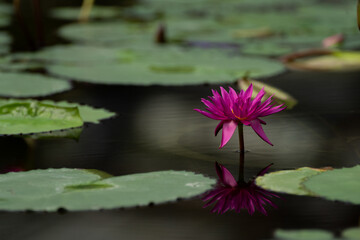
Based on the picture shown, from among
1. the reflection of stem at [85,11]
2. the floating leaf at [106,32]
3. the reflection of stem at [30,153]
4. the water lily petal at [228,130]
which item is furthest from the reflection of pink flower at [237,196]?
the reflection of stem at [85,11]

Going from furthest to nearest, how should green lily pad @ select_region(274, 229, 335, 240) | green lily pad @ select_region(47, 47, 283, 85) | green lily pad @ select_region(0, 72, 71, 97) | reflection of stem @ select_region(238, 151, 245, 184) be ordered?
green lily pad @ select_region(47, 47, 283, 85)
green lily pad @ select_region(0, 72, 71, 97)
reflection of stem @ select_region(238, 151, 245, 184)
green lily pad @ select_region(274, 229, 335, 240)

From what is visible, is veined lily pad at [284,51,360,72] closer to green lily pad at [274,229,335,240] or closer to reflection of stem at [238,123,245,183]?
reflection of stem at [238,123,245,183]

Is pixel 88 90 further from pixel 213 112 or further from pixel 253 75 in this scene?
pixel 213 112

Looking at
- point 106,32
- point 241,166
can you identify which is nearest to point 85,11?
point 106,32

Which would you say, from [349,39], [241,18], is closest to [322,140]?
[349,39]

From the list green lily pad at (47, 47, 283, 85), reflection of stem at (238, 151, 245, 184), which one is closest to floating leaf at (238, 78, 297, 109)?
green lily pad at (47, 47, 283, 85)
